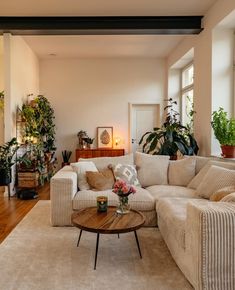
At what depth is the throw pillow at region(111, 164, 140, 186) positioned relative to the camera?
13.6ft

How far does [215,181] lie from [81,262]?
5.81 feet

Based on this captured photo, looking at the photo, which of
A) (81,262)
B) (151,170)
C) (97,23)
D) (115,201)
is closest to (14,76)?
(97,23)

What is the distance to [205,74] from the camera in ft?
16.7

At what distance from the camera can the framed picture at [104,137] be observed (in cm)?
796

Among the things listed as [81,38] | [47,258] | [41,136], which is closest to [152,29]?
[81,38]

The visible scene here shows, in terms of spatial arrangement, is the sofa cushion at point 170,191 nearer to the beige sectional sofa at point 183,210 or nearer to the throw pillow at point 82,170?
the beige sectional sofa at point 183,210

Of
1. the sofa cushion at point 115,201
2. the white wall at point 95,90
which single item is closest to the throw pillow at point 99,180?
the sofa cushion at point 115,201

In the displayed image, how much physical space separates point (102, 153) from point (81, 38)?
2.83 metres

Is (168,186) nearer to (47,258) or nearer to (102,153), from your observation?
(47,258)

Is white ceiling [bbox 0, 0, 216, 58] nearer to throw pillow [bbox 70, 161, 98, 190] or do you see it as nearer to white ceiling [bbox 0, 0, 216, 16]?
white ceiling [bbox 0, 0, 216, 16]

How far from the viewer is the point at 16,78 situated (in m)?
5.75

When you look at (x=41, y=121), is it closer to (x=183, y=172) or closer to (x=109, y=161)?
A: (x=109, y=161)

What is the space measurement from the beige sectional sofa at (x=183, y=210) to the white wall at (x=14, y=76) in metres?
1.92

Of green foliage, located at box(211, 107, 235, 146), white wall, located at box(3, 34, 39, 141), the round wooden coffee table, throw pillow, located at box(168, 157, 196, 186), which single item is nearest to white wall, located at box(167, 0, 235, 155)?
green foliage, located at box(211, 107, 235, 146)
